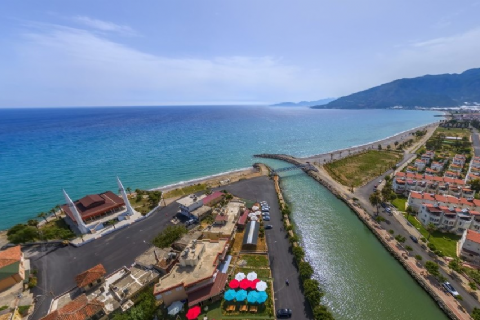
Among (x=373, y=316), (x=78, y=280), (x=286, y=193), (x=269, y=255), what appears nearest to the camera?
(x=373, y=316)

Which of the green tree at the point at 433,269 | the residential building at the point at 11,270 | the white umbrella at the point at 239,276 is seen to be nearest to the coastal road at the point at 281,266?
A: the white umbrella at the point at 239,276

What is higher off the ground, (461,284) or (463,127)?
(463,127)

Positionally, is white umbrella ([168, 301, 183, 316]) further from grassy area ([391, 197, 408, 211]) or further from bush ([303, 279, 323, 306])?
grassy area ([391, 197, 408, 211])

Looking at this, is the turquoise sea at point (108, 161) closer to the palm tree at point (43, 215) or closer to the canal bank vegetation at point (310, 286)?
the palm tree at point (43, 215)

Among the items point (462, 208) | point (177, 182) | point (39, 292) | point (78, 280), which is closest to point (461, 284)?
point (462, 208)

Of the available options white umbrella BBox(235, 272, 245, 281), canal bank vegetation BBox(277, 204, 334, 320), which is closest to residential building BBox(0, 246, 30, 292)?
white umbrella BBox(235, 272, 245, 281)

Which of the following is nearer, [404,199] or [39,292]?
[39,292]

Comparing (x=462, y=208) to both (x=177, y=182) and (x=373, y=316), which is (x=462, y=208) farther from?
(x=177, y=182)

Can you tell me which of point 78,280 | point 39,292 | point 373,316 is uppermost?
point 78,280

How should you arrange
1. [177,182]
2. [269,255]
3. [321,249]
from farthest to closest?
[177,182] < [321,249] < [269,255]
